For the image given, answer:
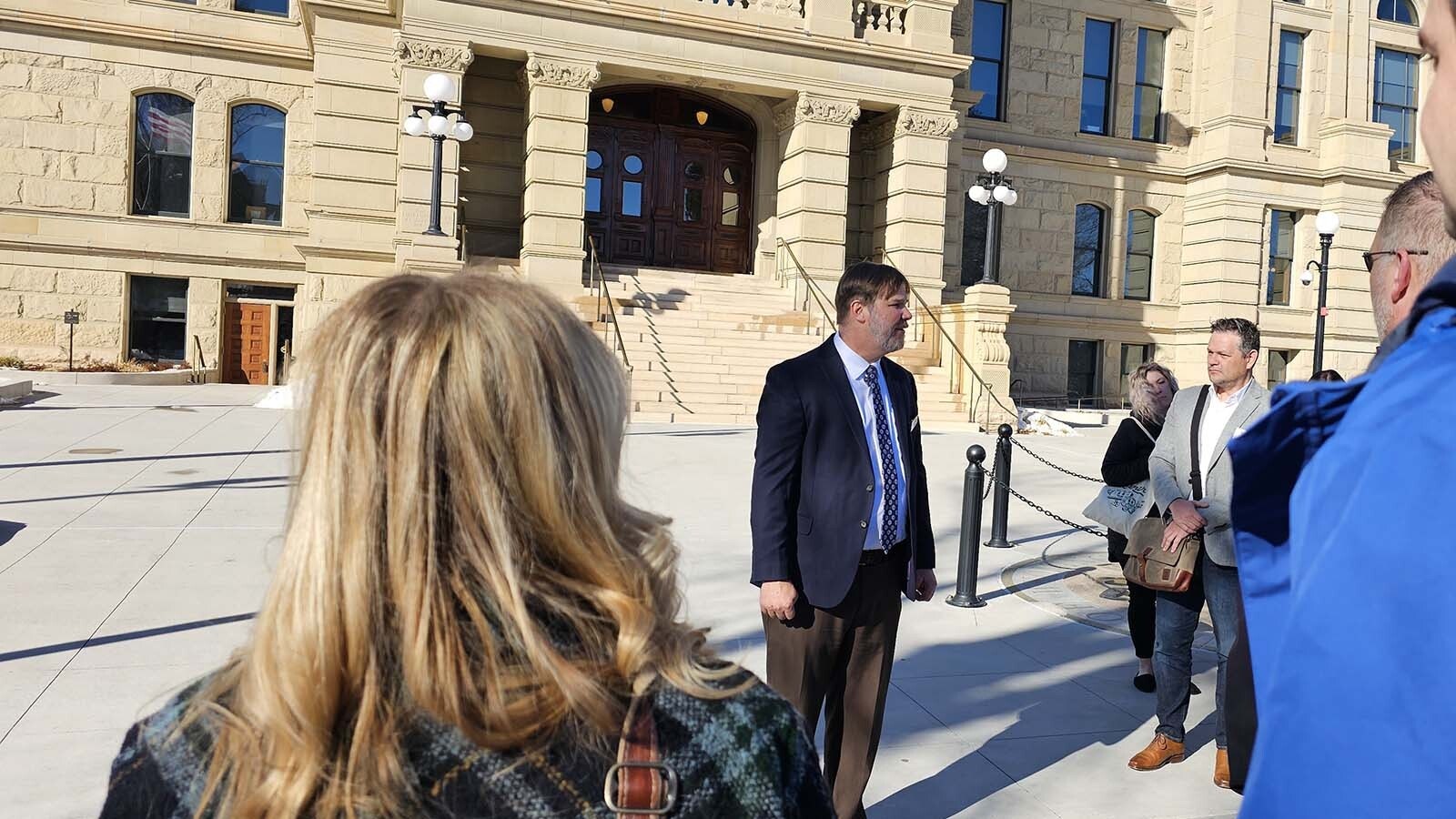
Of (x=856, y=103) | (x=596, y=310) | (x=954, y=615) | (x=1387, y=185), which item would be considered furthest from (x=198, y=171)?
(x=1387, y=185)

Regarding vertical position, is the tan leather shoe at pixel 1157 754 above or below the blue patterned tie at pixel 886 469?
below

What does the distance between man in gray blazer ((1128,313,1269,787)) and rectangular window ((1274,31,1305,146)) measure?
102 ft

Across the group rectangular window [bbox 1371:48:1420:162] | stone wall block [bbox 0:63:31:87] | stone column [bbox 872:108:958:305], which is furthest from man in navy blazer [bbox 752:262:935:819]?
rectangular window [bbox 1371:48:1420:162]

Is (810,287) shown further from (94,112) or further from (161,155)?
(94,112)

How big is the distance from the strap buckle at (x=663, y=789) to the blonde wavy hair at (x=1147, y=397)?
5413 millimetres

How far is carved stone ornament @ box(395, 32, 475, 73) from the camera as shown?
67.6ft

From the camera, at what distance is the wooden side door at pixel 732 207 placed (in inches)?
1057

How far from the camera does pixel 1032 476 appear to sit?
14.2 m

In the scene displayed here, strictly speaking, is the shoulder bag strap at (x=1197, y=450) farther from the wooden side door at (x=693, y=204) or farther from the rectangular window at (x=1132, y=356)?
the rectangular window at (x=1132, y=356)

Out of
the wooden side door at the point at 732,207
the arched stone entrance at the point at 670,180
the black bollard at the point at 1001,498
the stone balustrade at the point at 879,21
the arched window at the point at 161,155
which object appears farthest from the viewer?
the wooden side door at the point at 732,207

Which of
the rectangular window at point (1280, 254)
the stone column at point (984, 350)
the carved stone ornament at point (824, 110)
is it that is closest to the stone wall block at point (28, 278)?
the carved stone ornament at point (824, 110)

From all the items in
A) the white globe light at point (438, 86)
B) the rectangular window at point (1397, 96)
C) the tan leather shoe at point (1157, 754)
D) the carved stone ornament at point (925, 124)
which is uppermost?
the rectangular window at point (1397, 96)

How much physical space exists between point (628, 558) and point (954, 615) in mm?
6521

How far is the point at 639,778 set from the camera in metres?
1.25
